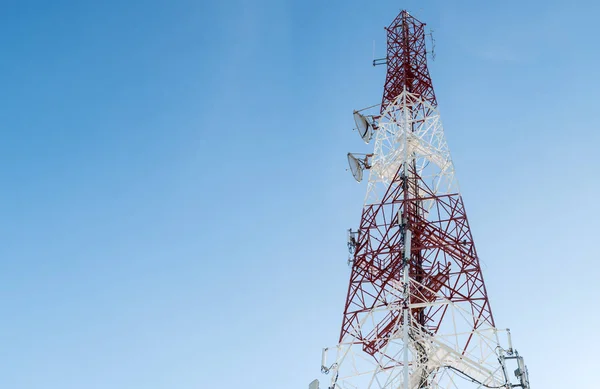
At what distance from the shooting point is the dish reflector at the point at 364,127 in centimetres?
3186

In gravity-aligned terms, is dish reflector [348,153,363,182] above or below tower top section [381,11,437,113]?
below

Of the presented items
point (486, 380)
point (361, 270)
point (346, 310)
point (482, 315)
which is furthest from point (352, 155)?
point (486, 380)

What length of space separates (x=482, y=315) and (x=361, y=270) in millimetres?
5717

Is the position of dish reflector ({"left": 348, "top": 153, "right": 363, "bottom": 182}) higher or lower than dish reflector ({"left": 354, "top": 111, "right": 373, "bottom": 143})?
lower

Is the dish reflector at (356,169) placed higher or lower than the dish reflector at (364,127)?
lower

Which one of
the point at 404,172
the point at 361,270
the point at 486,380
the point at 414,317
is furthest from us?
the point at 404,172

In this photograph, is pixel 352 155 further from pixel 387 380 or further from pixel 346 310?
pixel 387 380

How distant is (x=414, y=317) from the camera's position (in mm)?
24672

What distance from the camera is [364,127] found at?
105ft

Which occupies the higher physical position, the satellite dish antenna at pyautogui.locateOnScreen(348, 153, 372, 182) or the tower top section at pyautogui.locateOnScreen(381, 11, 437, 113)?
the tower top section at pyautogui.locateOnScreen(381, 11, 437, 113)

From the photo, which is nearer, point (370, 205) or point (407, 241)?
point (407, 241)

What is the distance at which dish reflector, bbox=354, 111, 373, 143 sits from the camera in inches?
1254

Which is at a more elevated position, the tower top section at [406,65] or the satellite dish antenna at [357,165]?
the tower top section at [406,65]

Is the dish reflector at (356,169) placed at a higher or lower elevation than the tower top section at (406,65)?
lower
